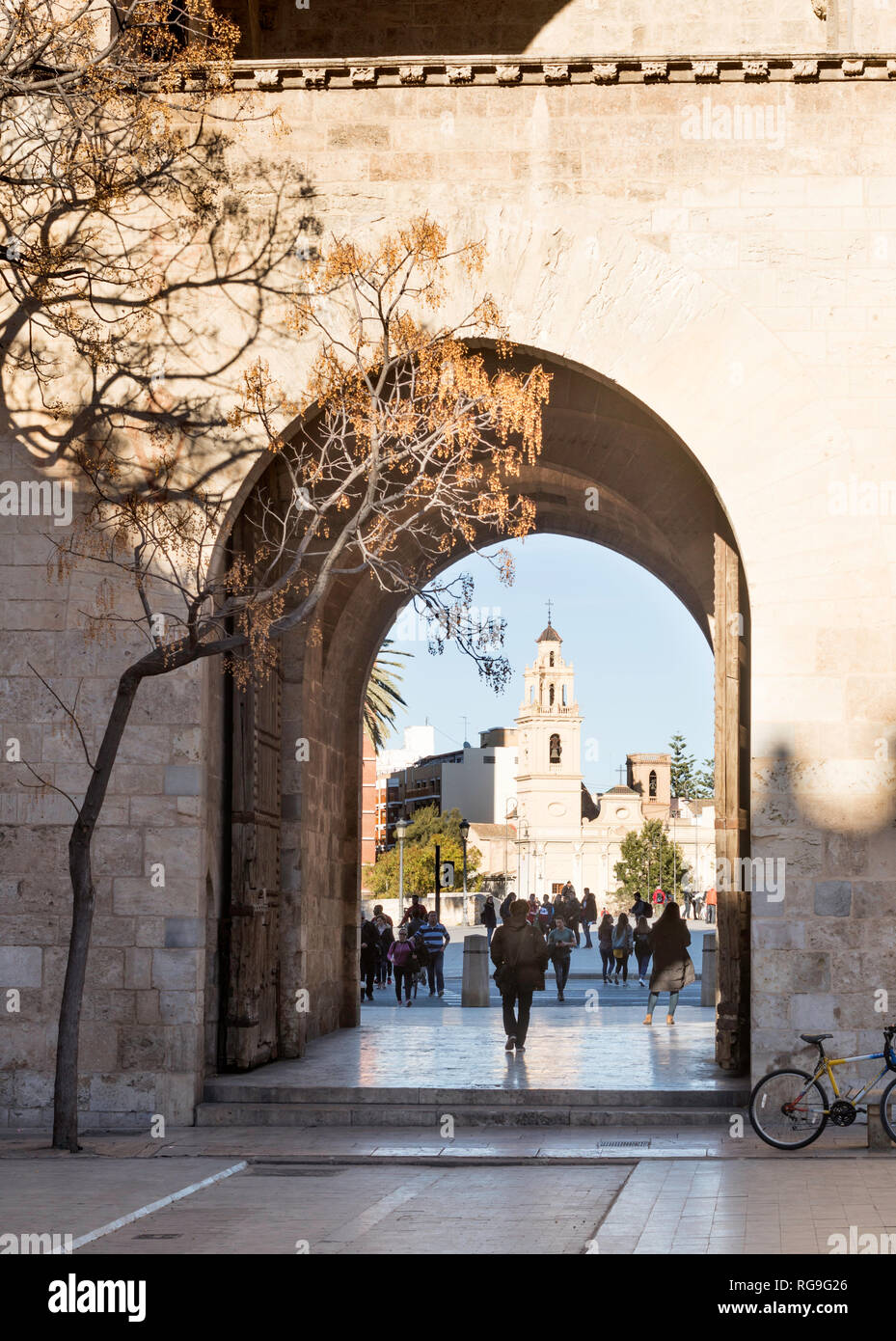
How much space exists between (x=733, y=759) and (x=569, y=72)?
5.94m

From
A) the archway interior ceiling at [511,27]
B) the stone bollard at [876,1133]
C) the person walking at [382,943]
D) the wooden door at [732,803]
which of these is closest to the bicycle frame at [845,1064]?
the stone bollard at [876,1133]

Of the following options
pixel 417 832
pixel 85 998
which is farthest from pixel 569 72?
pixel 417 832

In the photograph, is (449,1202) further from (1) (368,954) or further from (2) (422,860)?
(2) (422,860)

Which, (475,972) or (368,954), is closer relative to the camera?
(475,972)

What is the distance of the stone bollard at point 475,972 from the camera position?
23.6 metres

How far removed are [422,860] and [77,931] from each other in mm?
84351

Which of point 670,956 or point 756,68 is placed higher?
point 756,68

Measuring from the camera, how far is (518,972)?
1638cm

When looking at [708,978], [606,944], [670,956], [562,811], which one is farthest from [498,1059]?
[562,811]

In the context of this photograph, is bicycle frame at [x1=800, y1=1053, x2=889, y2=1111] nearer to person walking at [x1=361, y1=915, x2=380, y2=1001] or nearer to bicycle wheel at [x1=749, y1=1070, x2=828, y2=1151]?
bicycle wheel at [x1=749, y1=1070, x2=828, y2=1151]

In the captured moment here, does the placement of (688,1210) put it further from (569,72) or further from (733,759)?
(569,72)

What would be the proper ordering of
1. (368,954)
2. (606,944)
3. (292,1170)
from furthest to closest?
(606,944) < (368,954) < (292,1170)

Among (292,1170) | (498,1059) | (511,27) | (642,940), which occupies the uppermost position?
(511,27)

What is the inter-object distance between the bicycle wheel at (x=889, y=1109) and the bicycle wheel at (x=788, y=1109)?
441 millimetres
